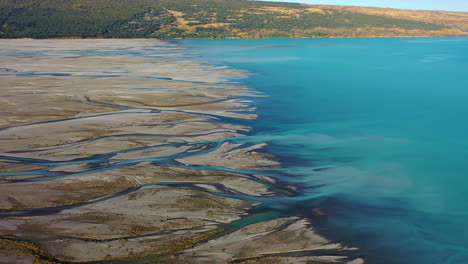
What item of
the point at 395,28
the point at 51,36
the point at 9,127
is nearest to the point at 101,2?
→ the point at 51,36

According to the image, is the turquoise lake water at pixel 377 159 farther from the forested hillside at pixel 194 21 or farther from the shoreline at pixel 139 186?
the forested hillside at pixel 194 21

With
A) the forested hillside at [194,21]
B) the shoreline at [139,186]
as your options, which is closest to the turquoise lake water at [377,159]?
the shoreline at [139,186]

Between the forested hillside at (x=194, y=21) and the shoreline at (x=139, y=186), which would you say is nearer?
the shoreline at (x=139, y=186)

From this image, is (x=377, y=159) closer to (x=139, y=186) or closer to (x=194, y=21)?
(x=139, y=186)

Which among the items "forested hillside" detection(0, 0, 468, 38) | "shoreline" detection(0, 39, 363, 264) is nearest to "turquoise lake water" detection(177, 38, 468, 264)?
"shoreline" detection(0, 39, 363, 264)

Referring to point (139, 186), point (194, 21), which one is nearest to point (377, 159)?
point (139, 186)

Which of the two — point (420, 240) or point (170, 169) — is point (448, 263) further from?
point (170, 169)
